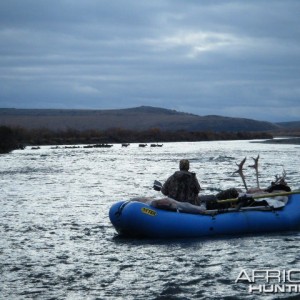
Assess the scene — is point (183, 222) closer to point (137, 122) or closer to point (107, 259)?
point (107, 259)

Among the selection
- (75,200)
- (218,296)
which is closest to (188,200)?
(218,296)

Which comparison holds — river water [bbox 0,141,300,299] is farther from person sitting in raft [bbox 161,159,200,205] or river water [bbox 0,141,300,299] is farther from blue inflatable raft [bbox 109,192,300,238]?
person sitting in raft [bbox 161,159,200,205]

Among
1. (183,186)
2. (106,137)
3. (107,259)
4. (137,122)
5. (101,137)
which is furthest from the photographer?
(137,122)

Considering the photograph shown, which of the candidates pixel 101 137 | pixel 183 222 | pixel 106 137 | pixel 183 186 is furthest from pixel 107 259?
pixel 101 137

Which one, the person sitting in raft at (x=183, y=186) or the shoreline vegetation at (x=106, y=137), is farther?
the shoreline vegetation at (x=106, y=137)

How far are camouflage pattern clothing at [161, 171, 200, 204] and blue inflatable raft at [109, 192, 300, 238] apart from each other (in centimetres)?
50

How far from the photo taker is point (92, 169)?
130 feet

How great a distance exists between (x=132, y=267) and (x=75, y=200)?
11.0 meters

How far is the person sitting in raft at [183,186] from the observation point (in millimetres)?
14539

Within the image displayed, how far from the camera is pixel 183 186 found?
14539 millimetres

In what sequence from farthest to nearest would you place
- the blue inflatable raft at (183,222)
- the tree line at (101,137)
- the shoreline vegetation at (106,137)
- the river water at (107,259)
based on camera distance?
the tree line at (101,137) → the shoreline vegetation at (106,137) → the blue inflatable raft at (183,222) → the river water at (107,259)

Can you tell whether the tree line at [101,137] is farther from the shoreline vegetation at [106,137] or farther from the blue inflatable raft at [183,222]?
the blue inflatable raft at [183,222]

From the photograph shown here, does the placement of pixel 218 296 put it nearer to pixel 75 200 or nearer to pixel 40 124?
pixel 75 200

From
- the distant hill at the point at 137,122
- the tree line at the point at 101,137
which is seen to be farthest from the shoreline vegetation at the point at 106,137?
the distant hill at the point at 137,122
